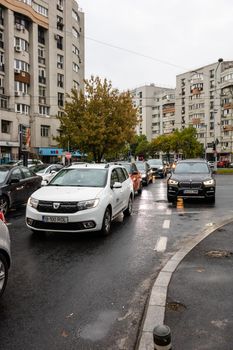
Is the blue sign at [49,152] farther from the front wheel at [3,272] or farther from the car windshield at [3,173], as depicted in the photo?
the front wheel at [3,272]

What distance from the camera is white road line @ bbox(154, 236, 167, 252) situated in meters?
7.12

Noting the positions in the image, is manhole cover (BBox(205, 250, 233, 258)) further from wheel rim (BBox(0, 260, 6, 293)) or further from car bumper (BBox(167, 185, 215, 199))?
car bumper (BBox(167, 185, 215, 199))

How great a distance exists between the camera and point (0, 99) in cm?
4622

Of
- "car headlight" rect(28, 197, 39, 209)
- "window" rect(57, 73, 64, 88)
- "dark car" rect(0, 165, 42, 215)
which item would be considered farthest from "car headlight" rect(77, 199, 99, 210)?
"window" rect(57, 73, 64, 88)

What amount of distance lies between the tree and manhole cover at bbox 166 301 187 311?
1104 inches

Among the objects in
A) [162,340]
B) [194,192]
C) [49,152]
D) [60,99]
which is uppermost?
[60,99]

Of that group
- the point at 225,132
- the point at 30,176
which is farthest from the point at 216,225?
the point at 225,132

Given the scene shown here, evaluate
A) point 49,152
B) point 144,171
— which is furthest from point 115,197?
point 49,152

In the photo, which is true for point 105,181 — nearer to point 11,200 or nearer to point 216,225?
point 216,225

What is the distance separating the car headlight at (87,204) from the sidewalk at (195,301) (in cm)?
206

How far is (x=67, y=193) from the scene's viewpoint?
26.2 ft

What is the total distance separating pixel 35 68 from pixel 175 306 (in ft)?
169

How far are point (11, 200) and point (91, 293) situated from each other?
300 inches

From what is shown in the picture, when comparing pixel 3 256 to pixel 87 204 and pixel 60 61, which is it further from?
pixel 60 61
